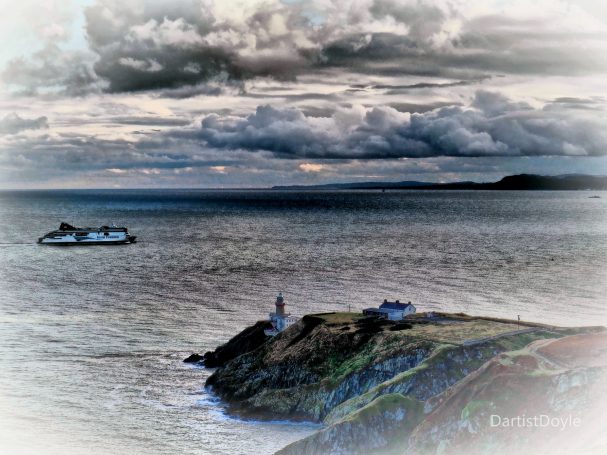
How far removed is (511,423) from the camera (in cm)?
4028

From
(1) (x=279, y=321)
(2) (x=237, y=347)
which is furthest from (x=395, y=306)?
(2) (x=237, y=347)

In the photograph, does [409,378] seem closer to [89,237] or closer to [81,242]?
[81,242]

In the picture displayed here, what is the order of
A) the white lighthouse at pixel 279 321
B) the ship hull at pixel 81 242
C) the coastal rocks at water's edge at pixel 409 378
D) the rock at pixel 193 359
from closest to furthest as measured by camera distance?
the coastal rocks at water's edge at pixel 409 378, the white lighthouse at pixel 279 321, the rock at pixel 193 359, the ship hull at pixel 81 242

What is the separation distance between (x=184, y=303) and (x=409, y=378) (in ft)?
158

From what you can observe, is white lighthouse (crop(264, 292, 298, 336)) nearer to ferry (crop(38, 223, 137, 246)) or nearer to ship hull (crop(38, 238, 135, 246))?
ship hull (crop(38, 238, 135, 246))

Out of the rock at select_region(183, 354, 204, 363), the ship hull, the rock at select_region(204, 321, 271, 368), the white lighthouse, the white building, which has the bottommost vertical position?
the ship hull

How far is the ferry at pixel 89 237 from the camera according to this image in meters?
180

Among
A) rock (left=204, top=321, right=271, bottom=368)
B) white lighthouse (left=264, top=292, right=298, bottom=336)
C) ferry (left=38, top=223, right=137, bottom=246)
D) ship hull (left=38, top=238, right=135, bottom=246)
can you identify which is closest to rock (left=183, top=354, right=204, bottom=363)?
rock (left=204, top=321, right=271, bottom=368)

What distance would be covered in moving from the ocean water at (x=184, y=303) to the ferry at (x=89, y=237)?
5747 millimetres

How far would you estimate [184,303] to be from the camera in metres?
92.9

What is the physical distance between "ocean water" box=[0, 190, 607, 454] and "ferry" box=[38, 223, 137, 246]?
18.9ft

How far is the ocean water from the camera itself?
174 feet

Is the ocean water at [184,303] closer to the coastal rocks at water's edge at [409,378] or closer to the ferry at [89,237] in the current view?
the coastal rocks at water's edge at [409,378]

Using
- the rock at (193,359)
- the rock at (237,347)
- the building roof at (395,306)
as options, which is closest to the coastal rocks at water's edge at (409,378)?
the rock at (237,347)
